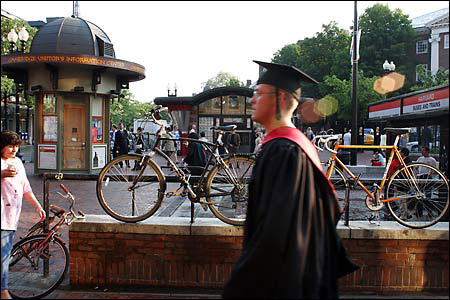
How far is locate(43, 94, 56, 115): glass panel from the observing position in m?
15.0

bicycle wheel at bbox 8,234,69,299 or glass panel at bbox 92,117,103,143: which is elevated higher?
glass panel at bbox 92,117,103,143

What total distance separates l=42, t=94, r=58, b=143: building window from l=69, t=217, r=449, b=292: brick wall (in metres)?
11.1

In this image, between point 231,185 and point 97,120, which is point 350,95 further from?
point 231,185

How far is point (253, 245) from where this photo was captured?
2342 mm

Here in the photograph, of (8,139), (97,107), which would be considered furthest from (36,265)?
(97,107)

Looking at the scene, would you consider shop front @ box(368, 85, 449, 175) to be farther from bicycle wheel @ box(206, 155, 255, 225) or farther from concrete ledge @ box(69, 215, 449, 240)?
bicycle wheel @ box(206, 155, 255, 225)

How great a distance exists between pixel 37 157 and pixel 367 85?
30.0 metres

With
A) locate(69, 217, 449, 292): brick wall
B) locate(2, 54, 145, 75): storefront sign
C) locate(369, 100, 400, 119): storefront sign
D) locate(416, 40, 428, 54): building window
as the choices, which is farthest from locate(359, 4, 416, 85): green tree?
locate(69, 217, 449, 292): brick wall

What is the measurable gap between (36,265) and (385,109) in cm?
1344

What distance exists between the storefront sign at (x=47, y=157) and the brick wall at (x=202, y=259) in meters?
11.0

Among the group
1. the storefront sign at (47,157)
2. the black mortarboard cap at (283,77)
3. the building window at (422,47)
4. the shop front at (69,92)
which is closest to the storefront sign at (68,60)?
the shop front at (69,92)

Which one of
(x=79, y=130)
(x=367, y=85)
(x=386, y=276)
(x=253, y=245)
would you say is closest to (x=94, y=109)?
(x=79, y=130)

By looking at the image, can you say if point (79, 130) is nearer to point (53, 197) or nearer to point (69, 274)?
Answer: point (53, 197)

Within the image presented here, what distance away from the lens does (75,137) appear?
15.2 m
